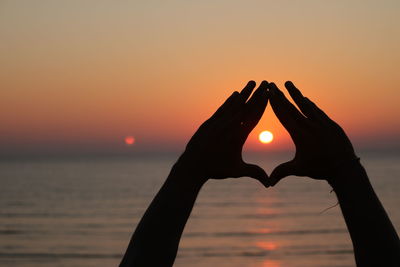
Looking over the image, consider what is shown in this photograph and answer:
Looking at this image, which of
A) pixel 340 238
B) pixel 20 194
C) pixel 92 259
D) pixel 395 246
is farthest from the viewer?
pixel 20 194

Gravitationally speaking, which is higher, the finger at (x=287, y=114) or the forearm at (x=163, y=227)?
the finger at (x=287, y=114)

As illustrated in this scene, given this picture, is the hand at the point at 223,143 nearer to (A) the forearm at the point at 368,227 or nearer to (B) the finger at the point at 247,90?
(B) the finger at the point at 247,90

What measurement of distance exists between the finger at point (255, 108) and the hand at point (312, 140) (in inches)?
3.1

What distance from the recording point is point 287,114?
2.65 metres

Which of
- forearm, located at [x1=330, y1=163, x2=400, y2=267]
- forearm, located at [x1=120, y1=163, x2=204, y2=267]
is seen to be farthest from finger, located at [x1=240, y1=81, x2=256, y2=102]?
forearm, located at [x1=330, y1=163, x2=400, y2=267]

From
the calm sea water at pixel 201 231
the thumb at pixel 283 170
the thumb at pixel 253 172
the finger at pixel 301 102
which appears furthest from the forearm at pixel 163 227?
the calm sea water at pixel 201 231

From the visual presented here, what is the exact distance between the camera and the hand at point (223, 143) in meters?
2.54

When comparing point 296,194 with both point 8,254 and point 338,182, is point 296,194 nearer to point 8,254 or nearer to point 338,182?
point 8,254

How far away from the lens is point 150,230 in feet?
7.36

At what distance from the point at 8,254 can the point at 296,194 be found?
3962cm

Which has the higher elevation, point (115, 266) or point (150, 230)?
point (115, 266)

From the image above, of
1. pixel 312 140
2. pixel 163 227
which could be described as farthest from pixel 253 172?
pixel 163 227

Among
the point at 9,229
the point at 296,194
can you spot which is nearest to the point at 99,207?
the point at 9,229

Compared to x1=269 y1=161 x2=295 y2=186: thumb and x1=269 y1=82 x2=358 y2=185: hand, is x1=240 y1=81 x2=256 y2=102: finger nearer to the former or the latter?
x1=269 y1=82 x2=358 y2=185: hand
